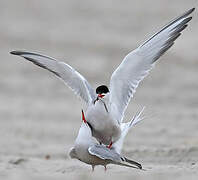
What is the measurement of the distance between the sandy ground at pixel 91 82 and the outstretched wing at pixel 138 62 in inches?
29.9

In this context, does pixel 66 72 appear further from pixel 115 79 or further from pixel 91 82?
pixel 91 82

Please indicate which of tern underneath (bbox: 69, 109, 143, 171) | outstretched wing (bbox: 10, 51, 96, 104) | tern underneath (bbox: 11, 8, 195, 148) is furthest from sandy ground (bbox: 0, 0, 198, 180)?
outstretched wing (bbox: 10, 51, 96, 104)

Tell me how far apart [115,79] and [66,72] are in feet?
1.67

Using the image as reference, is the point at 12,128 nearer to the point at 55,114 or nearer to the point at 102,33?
the point at 55,114

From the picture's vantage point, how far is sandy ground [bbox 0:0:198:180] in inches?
276

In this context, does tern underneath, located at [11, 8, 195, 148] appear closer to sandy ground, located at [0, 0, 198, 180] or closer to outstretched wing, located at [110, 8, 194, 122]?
outstretched wing, located at [110, 8, 194, 122]

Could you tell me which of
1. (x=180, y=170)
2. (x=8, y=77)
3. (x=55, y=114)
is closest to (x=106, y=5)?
(x=8, y=77)

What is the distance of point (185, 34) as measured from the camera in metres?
12.9

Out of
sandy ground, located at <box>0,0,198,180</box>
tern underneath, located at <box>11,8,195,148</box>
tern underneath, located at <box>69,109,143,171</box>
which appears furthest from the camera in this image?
sandy ground, located at <box>0,0,198,180</box>

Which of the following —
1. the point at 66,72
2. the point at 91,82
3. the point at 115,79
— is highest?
the point at 91,82

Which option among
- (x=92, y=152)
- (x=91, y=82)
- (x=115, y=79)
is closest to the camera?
(x=92, y=152)

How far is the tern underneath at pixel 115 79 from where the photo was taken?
655 cm

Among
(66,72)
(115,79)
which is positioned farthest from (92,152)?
(66,72)

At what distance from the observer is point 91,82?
11.1 metres
